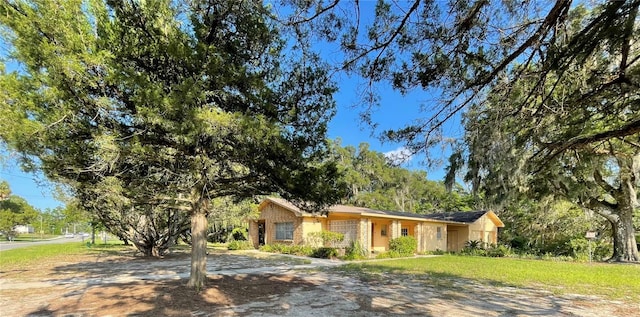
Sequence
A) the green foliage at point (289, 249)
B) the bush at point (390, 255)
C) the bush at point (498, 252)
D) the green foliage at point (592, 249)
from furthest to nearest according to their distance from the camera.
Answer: the bush at point (498, 252) → the green foliage at point (592, 249) → the green foliage at point (289, 249) → the bush at point (390, 255)

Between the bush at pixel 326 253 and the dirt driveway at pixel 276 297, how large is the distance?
6.68 metres

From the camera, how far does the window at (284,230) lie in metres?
20.8

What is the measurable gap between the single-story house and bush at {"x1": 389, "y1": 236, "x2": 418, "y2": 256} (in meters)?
0.91

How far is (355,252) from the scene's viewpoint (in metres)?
16.8

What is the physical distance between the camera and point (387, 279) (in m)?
9.72

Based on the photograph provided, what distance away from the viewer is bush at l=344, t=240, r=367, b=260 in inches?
636

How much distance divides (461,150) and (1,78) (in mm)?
7325

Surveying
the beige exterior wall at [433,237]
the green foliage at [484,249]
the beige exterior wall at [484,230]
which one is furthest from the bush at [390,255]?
the beige exterior wall at [484,230]

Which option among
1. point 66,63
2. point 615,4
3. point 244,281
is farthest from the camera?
point 244,281

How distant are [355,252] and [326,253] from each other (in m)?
1.39

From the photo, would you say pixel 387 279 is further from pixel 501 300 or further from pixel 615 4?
pixel 615 4

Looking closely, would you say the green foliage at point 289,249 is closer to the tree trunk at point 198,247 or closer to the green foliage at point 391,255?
the green foliage at point 391,255

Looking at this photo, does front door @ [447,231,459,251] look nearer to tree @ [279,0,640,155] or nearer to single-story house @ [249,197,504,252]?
single-story house @ [249,197,504,252]

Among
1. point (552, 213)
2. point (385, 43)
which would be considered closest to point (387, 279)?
point (385, 43)
